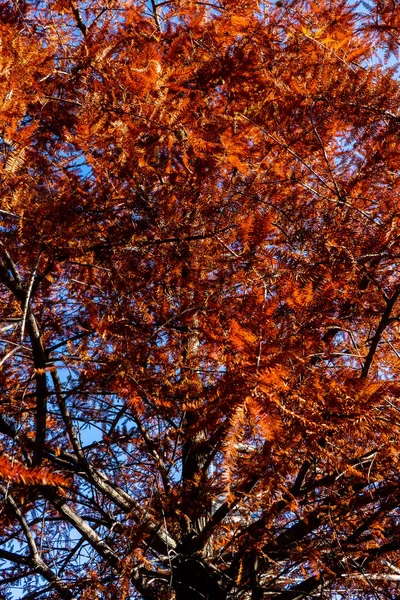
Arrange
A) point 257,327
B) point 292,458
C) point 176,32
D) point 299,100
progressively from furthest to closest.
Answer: point 176,32
point 299,100
point 292,458
point 257,327

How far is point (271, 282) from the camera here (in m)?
3.04

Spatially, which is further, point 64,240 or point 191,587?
point 191,587

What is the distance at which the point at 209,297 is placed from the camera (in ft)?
10.4

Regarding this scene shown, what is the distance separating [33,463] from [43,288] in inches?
67.8

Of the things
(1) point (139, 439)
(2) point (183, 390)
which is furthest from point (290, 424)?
(1) point (139, 439)

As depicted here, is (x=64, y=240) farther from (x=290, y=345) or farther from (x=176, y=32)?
(x=176, y=32)

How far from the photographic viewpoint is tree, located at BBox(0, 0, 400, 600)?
2746 mm

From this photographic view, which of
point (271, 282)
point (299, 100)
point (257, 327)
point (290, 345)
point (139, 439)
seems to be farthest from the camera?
point (139, 439)

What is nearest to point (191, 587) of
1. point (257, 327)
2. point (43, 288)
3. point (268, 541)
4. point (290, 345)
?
point (268, 541)

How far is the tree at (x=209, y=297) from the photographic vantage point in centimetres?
275

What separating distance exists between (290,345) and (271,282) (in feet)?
2.02

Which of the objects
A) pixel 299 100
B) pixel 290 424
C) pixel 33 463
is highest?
pixel 299 100

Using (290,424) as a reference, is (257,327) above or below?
above

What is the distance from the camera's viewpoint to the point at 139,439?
4336 mm
